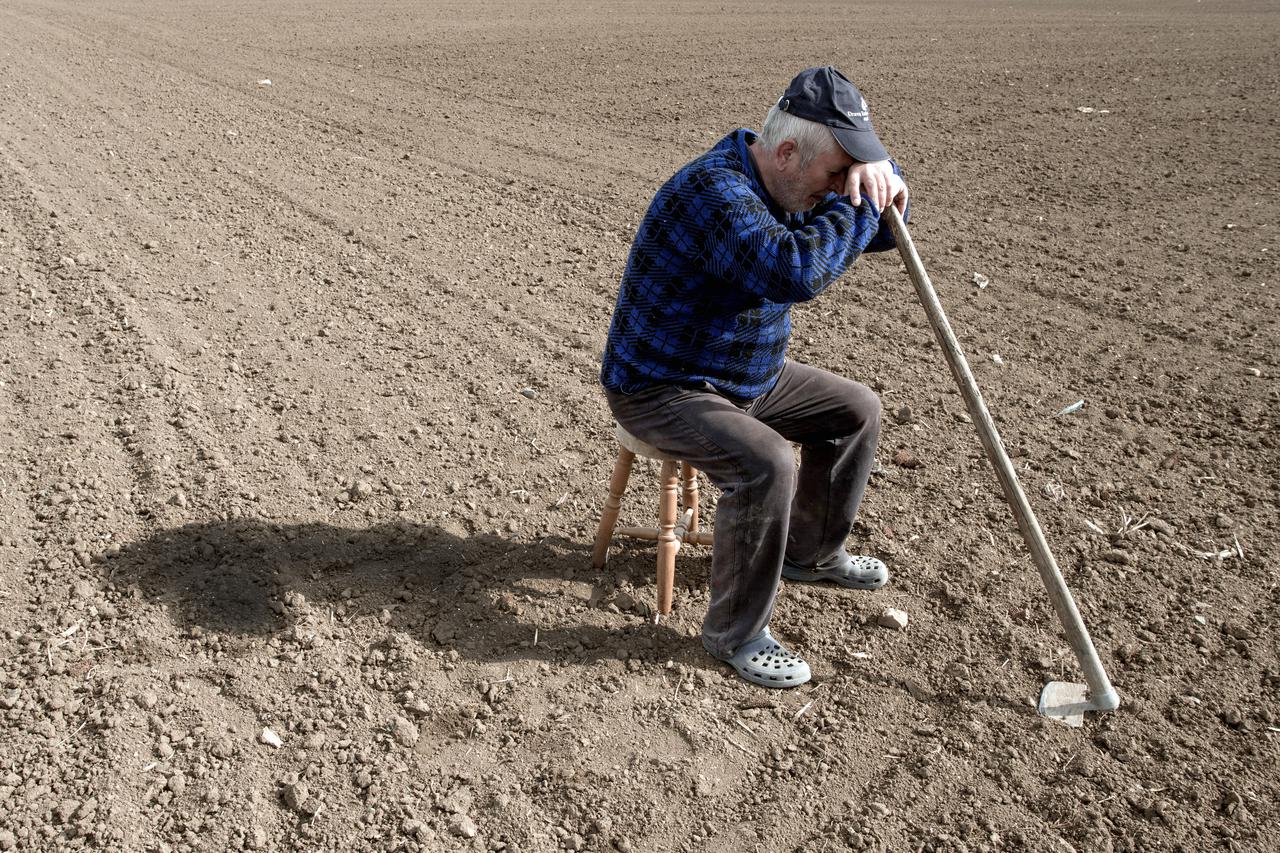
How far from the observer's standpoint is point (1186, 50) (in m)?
14.7

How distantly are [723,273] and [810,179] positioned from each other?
1.36ft

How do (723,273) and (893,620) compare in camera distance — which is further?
(893,620)

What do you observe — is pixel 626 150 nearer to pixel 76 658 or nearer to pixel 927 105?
pixel 927 105

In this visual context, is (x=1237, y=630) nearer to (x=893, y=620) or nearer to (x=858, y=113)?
(x=893, y=620)

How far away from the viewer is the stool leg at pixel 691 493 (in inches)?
164

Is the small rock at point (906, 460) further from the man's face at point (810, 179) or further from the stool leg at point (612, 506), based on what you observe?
the man's face at point (810, 179)

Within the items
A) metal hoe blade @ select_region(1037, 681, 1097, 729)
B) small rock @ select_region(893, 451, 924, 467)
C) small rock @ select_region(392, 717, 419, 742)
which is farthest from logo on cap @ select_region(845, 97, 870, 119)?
small rock @ select_region(392, 717, 419, 742)

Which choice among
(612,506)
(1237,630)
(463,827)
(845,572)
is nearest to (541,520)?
(612,506)

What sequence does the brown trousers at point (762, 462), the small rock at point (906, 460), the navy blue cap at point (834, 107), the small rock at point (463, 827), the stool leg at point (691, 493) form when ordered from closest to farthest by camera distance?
the small rock at point (463, 827) → the navy blue cap at point (834, 107) → the brown trousers at point (762, 462) → the stool leg at point (691, 493) → the small rock at point (906, 460)

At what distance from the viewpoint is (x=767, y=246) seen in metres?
3.14

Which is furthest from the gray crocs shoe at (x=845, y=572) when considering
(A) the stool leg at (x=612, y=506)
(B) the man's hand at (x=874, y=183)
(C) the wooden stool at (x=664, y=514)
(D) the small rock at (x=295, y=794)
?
(D) the small rock at (x=295, y=794)

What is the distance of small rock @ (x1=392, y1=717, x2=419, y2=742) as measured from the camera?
3.42 meters

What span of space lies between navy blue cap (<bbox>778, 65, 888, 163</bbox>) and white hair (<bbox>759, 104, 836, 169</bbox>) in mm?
16

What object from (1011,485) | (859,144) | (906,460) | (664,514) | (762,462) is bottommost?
(906,460)
